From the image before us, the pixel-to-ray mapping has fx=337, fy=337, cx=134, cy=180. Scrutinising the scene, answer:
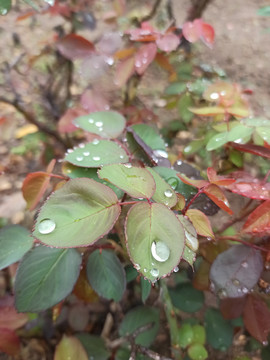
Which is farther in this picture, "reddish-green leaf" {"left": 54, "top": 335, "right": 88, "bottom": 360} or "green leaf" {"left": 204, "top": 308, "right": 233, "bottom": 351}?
"green leaf" {"left": 204, "top": 308, "right": 233, "bottom": 351}

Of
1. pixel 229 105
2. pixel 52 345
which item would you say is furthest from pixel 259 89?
pixel 52 345

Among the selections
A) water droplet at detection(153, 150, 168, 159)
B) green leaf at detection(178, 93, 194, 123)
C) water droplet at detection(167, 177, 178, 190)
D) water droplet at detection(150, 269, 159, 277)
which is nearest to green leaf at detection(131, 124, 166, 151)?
water droplet at detection(153, 150, 168, 159)

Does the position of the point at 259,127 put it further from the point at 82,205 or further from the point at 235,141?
the point at 82,205

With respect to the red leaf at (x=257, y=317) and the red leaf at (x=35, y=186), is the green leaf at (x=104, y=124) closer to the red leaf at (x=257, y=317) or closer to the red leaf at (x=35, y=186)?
the red leaf at (x=35, y=186)

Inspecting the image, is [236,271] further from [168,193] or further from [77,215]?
[77,215]

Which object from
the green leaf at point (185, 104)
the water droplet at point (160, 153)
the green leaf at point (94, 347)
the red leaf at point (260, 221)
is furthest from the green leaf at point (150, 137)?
the green leaf at point (94, 347)

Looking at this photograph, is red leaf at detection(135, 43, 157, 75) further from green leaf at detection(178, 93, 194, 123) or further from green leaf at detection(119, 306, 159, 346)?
green leaf at detection(119, 306, 159, 346)

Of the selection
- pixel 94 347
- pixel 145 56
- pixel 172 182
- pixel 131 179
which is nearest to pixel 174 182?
pixel 172 182
